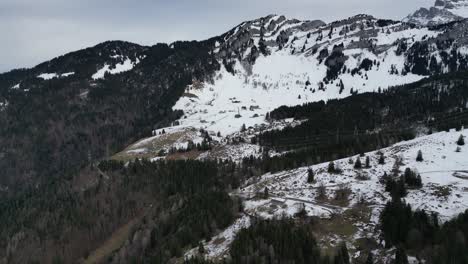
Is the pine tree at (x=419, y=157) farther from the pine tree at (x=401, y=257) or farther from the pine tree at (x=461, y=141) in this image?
the pine tree at (x=401, y=257)

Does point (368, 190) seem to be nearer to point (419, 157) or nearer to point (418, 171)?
point (418, 171)

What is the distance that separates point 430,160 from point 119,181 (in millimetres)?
133312

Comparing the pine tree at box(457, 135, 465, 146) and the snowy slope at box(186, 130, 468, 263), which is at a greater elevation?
the pine tree at box(457, 135, 465, 146)

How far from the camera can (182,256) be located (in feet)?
302

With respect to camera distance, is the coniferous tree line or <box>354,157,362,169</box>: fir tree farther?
<box>354,157,362,169</box>: fir tree

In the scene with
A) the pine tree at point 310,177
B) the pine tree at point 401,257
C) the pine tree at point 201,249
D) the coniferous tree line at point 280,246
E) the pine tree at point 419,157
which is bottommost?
the pine tree at point 201,249

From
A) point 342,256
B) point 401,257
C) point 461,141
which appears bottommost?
point 342,256

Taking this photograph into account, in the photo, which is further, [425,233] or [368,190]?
[368,190]

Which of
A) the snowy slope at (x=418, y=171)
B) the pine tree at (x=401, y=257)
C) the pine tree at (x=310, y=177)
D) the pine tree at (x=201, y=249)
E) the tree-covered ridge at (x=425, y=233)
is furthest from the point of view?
the pine tree at (x=310, y=177)

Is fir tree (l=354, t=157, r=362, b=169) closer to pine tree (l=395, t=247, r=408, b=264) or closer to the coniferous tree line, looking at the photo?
the coniferous tree line

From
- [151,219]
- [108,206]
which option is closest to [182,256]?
[151,219]

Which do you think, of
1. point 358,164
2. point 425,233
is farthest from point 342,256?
point 358,164

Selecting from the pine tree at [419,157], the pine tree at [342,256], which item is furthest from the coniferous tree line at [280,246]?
the pine tree at [419,157]

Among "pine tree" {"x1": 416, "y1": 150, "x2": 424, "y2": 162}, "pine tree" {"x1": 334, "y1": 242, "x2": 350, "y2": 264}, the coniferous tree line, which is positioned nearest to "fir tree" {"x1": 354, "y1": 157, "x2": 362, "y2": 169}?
"pine tree" {"x1": 416, "y1": 150, "x2": 424, "y2": 162}
